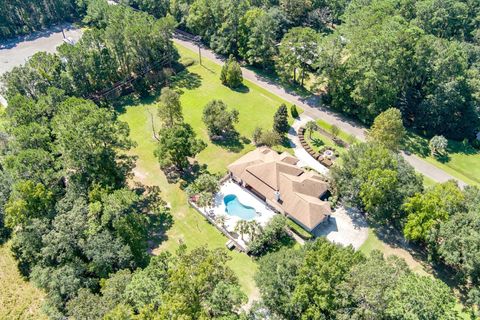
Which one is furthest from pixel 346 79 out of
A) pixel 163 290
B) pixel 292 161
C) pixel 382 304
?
pixel 163 290

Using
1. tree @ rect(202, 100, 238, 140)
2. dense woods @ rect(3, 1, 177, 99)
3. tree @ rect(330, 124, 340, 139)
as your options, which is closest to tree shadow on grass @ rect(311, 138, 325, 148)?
tree @ rect(330, 124, 340, 139)

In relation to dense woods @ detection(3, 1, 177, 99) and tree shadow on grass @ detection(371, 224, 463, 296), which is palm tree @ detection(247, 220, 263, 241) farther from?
dense woods @ detection(3, 1, 177, 99)

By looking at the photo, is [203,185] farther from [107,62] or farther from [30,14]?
[30,14]

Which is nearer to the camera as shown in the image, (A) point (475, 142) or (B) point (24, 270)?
(B) point (24, 270)

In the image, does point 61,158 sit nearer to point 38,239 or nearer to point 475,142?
point 38,239

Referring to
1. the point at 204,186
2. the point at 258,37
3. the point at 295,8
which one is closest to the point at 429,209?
the point at 204,186
